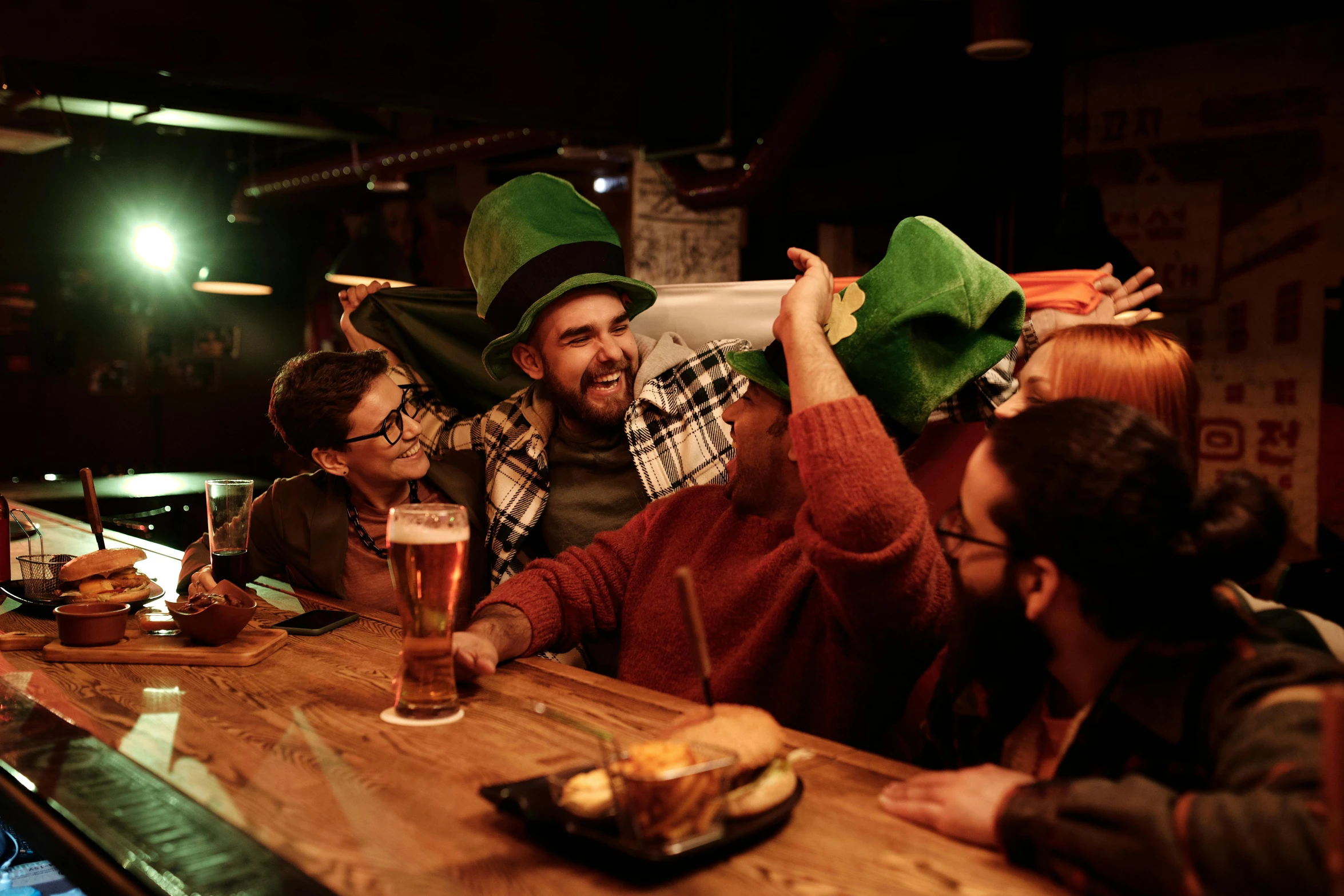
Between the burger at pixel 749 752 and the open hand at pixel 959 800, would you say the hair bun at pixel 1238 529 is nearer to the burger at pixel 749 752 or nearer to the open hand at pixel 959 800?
the open hand at pixel 959 800

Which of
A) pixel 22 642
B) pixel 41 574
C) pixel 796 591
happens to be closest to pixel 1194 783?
pixel 796 591

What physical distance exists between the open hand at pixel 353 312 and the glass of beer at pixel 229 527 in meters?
1.30

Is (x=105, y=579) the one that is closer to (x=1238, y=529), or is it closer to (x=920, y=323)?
(x=920, y=323)

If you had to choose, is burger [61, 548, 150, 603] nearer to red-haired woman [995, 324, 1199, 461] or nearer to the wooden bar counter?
the wooden bar counter

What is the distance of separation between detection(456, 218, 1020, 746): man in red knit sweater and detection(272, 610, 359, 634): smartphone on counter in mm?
309

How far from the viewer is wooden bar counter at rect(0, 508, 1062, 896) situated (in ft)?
3.43

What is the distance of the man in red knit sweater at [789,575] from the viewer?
1.52 meters

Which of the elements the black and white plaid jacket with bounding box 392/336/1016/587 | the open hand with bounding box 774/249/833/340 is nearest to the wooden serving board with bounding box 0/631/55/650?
the black and white plaid jacket with bounding box 392/336/1016/587

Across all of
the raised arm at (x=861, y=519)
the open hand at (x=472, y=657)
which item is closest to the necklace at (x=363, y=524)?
the open hand at (x=472, y=657)

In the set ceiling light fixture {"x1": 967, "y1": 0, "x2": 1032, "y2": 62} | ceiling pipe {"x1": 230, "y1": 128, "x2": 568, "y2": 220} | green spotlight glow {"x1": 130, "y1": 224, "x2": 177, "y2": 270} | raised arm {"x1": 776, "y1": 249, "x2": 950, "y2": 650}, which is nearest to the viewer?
raised arm {"x1": 776, "y1": 249, "x2": 950, "y2": 650}

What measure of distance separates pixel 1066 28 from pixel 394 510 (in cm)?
497

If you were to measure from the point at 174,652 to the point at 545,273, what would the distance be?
53.7 inches

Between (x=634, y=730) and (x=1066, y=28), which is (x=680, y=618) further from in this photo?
(x=1066, y=28)

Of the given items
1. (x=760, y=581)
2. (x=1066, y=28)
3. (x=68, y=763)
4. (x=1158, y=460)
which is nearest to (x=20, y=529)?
(x=68, y=763)
